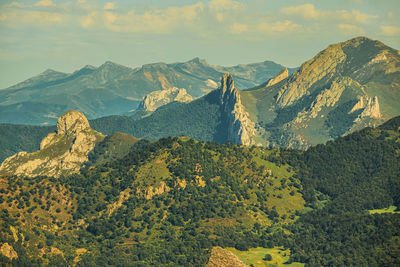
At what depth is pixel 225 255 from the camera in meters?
134
